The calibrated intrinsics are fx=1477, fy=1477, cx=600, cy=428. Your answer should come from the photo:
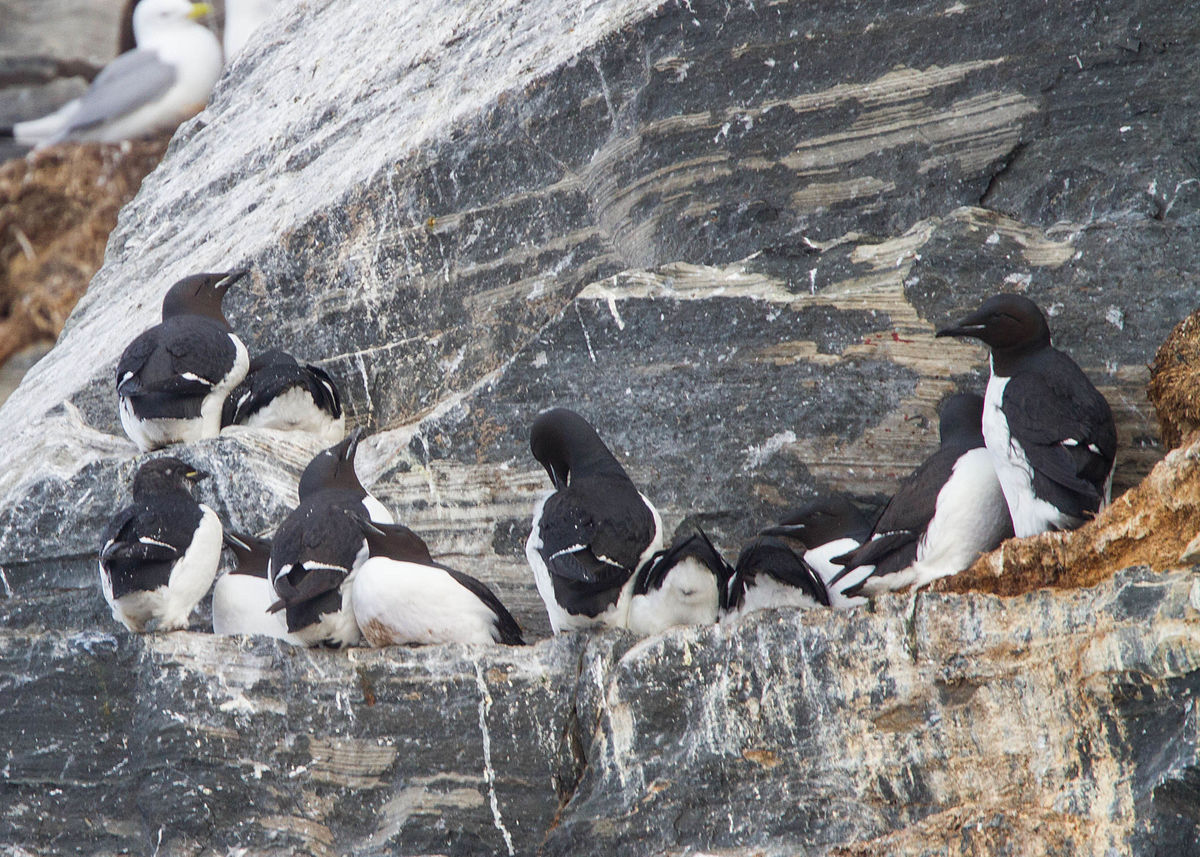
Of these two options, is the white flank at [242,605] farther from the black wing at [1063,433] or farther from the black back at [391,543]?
the black wing at [1063,433]

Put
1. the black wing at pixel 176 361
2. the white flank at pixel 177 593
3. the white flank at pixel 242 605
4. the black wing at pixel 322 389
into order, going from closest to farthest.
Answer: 1. the white flank at pixel 177 593
2. the white flank at pixel 242 605
3. the black wing at pixel 176 361
4. the black wing at pixel 322 389

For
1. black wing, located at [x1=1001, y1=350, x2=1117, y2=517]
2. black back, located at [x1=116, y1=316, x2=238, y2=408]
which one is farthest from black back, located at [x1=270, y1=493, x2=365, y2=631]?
black wing, located at [x1=1001, y1=350, x2=1117, y2=517]

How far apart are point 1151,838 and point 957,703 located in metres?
0.65

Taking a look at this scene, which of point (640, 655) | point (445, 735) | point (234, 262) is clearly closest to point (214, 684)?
point (445, 735)

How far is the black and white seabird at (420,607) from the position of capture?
18.0 feet

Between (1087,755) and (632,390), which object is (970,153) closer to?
(632,390)

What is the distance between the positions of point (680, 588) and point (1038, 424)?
1.40 metres

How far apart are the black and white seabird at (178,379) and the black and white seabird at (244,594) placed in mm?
872

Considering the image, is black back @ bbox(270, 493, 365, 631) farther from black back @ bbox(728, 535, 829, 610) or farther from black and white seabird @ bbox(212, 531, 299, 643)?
black back @ bbox(728, 535, 829, 610)

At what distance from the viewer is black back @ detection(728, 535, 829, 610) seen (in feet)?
17.9

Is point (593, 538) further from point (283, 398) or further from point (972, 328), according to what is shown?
point (283, 398)

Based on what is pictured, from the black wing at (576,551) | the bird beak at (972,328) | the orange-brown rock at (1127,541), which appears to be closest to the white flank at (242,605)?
the black wing at (576,551)

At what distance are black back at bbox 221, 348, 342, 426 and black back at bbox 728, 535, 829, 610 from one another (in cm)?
273

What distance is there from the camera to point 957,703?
442 cm
